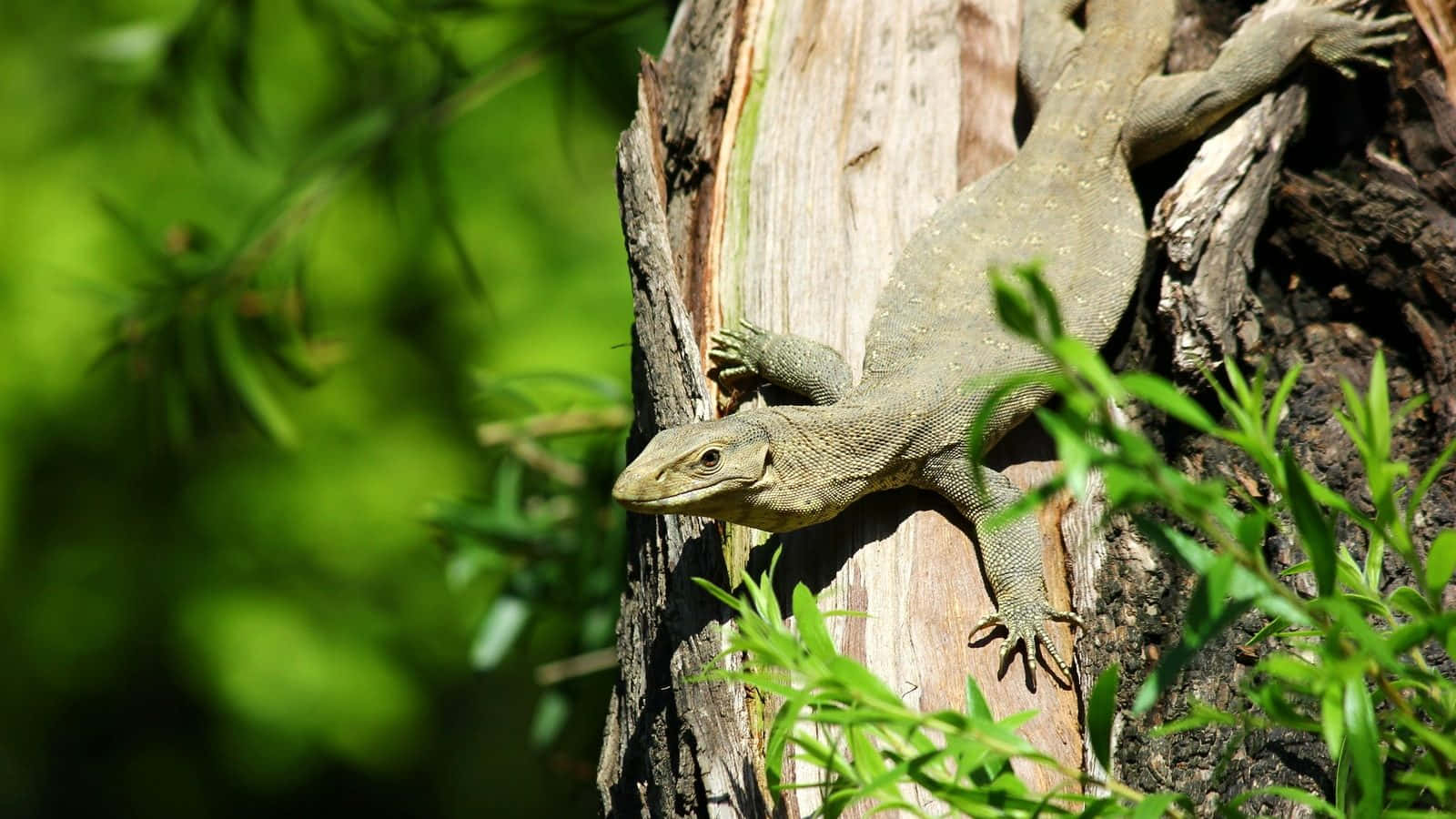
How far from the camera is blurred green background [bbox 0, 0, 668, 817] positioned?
5781 mm

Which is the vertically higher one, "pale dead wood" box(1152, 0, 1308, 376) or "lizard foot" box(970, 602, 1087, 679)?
"pale dead wood" box(1152, 0, 1308, 376)

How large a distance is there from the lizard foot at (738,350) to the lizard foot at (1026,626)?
3.78 feet

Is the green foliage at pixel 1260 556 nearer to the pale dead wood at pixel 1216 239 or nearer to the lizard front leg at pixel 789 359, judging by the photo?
the pale dead wood at pixel 1216 239

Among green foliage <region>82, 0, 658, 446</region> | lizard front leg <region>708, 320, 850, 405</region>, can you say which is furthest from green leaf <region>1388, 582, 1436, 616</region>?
green foliage <region>82, 0, 658, 446</region>

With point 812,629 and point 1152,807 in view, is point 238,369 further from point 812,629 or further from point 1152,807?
point 1152,807

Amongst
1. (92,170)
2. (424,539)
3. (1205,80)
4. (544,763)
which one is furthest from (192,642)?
(1205,80)

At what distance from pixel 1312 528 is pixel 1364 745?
0.29m

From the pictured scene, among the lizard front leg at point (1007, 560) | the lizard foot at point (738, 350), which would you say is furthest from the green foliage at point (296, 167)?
the lizard front leg at point (1007, 560)

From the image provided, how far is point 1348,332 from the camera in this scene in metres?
3.78

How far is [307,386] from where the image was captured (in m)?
5.55

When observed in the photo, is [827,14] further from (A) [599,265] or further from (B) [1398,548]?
(B) [1398,548]

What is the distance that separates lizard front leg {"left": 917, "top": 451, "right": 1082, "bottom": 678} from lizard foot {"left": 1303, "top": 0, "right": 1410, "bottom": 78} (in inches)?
76.1

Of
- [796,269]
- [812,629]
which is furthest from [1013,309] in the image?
[796,269]

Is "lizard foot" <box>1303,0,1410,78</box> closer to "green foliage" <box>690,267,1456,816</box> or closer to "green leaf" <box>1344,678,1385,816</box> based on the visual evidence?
"green foliage" <box>690,267,1456,816</box>
